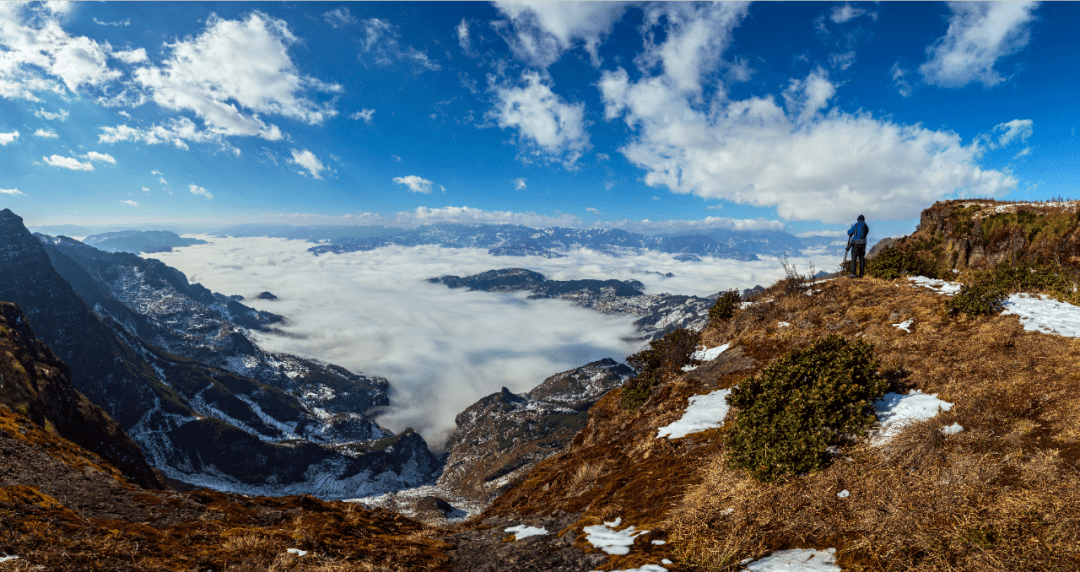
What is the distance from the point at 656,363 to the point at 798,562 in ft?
46.2

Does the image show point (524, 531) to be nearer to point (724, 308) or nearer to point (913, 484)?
point (913, 484)

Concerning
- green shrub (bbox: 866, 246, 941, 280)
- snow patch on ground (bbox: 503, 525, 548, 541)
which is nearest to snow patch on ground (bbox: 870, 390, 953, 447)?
snow patch on ground (bbox: 503, 525, 548, 541)

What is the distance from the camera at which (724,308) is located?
21094 millimetres

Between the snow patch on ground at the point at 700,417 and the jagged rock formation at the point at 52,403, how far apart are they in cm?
3970

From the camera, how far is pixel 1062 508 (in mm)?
4949

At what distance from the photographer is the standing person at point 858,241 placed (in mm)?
19828

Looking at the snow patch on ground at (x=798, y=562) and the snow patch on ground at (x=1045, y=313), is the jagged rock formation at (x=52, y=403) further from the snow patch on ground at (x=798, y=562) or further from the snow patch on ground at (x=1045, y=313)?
the snow patch on ground at (x=1045, y=313)

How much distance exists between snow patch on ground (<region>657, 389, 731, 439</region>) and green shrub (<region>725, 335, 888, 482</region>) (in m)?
2.41

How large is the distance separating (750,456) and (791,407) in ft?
4.31

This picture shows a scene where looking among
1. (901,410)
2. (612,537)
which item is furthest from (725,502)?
(901,410)

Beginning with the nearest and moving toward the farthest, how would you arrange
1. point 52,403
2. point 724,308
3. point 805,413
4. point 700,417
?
point 805,413, point 700,417, point 724,308, point 52,403

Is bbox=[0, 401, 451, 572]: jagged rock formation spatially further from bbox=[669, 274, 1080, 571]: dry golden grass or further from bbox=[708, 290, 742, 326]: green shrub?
bbox=[708, 290, 742, 326]: green shrub

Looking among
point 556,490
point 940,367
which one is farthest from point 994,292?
point 556,490

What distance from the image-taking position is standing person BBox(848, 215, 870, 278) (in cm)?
1983
